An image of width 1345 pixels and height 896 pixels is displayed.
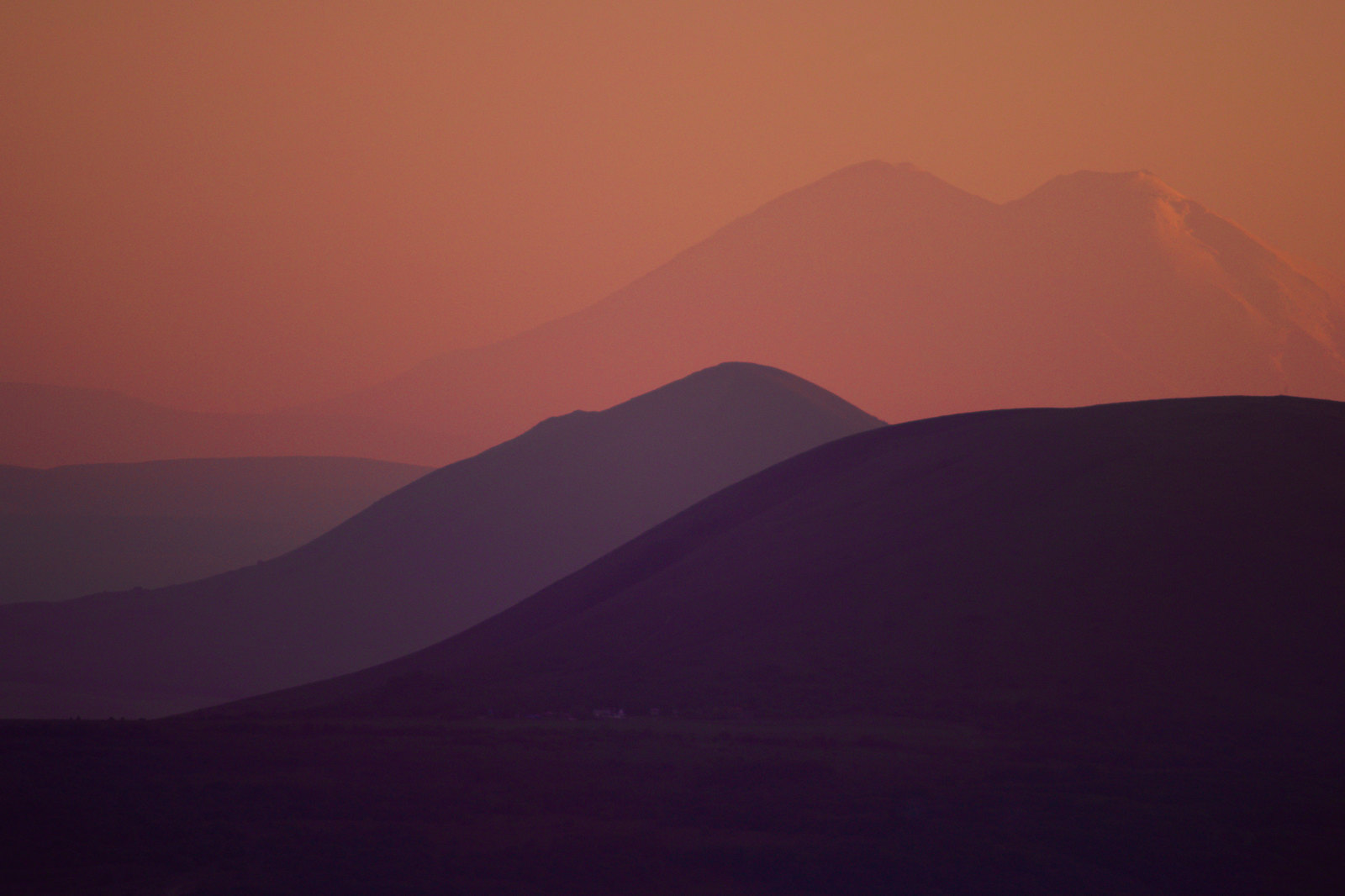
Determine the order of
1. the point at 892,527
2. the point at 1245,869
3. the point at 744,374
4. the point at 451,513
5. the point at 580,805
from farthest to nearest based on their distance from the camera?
the point at 744,374, the point at 451,513, the point at 892,527, the point at 580,805, the point at 1245,869

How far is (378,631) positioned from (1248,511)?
55.2 metres

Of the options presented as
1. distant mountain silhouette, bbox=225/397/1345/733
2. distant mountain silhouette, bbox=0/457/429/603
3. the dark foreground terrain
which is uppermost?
distant mountain silhouette, bbox=0/457/429/603

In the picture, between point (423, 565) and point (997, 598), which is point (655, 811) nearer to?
point (997, 598)

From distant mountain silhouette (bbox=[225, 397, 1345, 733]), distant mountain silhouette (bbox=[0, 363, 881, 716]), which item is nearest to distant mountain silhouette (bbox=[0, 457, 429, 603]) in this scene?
distant mountain silhouette (bbox=[0, 363, 881, 716])

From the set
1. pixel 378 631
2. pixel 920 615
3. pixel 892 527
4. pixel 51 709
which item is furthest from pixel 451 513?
pixel 920 615

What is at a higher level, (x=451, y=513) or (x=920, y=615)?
(x=451, y=513)

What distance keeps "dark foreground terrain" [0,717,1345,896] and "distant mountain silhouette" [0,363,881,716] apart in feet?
156

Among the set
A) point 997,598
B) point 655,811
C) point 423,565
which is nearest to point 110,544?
point 423,565

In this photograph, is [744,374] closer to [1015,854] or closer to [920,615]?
[920,615]

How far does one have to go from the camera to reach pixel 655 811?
2273 cm

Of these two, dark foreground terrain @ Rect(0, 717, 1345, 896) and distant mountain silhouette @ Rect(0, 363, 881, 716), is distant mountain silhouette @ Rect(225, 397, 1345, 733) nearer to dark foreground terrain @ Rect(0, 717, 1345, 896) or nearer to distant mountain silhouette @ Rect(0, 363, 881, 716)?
dark foreground terrain @ Rect(0, 717, 1345, 896)

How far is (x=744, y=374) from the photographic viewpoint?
3831 inches

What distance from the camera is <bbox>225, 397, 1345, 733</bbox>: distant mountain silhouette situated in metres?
33.2

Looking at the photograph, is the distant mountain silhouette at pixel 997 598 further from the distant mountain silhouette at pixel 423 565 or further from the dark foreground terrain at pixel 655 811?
the distant mountain silhouette at pixel 423 565
